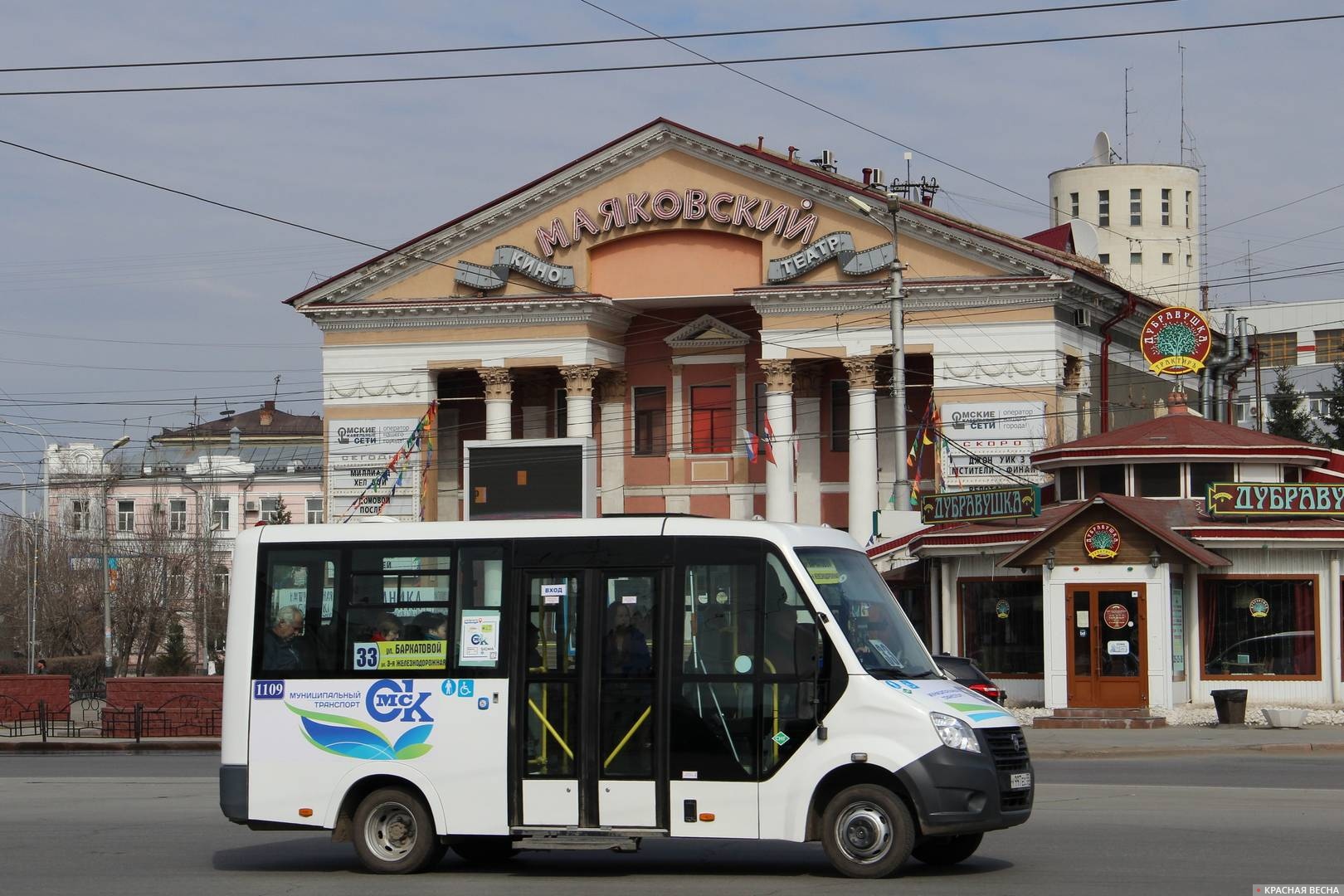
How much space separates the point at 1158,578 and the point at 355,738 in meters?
23.3

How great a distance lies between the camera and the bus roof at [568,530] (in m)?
14.1

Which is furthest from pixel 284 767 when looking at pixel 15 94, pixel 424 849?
pixel 15 94

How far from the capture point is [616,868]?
14750 millimetres

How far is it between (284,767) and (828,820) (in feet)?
14.7

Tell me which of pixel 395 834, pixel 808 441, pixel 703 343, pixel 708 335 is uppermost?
pixel 708 335

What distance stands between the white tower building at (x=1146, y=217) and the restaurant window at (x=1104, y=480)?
76.6 metres

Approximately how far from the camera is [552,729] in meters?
14.1

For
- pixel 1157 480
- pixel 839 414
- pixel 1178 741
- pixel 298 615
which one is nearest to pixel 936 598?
pixel 1157 480

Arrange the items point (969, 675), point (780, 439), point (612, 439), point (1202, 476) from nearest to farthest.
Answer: point (969, 675) → point (1202, 476) → point (780, 439) → point (612, 439)

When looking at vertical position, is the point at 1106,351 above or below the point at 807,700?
above

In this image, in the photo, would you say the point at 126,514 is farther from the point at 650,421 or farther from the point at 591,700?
the point at 591,700

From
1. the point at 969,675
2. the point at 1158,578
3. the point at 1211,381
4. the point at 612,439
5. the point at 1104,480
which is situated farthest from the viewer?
the point at 1211,381

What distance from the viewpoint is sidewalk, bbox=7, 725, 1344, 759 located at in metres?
28.1

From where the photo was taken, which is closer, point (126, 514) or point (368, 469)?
point (368, 469)
